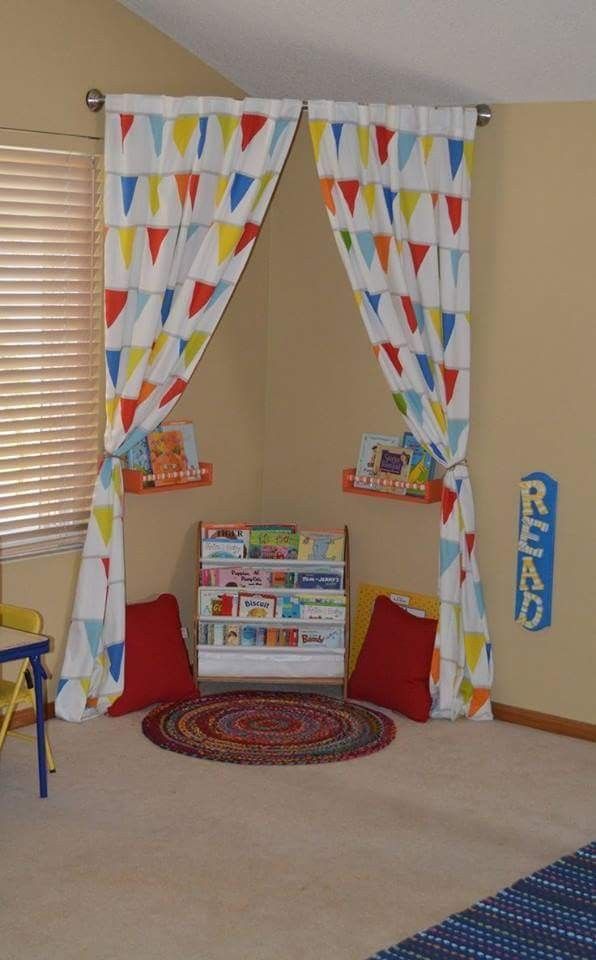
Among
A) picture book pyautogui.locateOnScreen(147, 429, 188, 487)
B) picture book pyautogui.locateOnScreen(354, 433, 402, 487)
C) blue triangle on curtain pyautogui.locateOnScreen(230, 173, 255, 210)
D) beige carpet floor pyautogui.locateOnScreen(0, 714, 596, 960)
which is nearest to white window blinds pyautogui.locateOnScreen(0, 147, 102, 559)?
picture book pyautogui.locateOnScreen(147, 429, 188, 487)

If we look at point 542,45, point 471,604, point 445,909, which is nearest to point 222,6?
point 542,45

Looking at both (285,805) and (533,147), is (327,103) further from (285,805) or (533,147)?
(285,805)

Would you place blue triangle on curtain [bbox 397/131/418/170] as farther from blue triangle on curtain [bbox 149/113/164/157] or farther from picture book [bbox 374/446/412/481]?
picture book [bbox 374/446/412/481]

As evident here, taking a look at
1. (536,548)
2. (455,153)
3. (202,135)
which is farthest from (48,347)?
(536,548)

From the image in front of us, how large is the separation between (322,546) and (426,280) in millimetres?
1202

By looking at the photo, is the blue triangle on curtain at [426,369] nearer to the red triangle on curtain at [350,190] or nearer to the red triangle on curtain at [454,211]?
the red triangle on curtain at [454,211]

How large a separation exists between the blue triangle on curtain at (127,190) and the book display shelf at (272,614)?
1.38m

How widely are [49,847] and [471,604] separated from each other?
1996mm

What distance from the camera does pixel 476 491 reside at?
219 inches

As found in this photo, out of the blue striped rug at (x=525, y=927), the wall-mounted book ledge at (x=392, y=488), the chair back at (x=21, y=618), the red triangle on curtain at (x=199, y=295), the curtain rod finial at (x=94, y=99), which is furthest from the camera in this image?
the wall-mounted book ledge at (x=392, y=488)

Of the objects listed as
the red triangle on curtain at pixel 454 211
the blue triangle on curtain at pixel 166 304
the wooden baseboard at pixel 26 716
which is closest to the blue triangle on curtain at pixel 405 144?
the red triangle on curtain at pixel 454 211

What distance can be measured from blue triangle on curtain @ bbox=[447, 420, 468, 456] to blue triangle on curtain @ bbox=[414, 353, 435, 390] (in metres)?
0.16

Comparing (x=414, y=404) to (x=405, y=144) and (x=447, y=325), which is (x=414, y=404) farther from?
(x=405, y=144)

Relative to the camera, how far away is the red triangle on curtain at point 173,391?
5.41 metres
